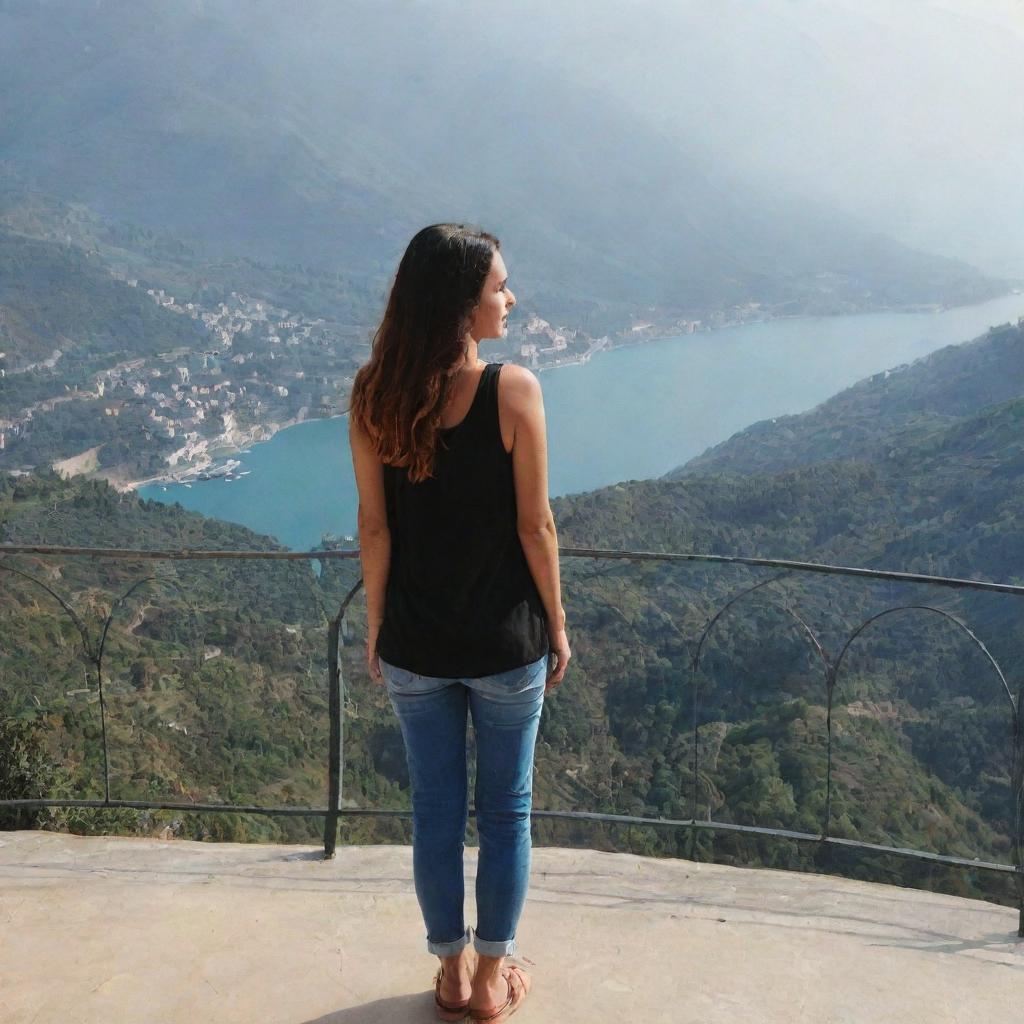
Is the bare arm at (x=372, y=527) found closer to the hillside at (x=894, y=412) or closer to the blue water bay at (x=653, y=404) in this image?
the hillside at (x=894, y=412)

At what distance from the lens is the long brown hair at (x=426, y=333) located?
1.57 metres

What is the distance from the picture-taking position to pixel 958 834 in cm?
897

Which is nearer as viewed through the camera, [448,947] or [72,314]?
[448,947]

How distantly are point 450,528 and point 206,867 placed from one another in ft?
4.67

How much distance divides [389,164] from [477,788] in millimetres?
105017

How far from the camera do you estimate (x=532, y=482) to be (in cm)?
162

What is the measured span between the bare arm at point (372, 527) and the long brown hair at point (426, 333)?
9 centimetres

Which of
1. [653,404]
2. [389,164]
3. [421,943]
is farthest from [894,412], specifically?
[389,164]

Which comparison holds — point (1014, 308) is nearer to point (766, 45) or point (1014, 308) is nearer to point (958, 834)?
point (766, 45)

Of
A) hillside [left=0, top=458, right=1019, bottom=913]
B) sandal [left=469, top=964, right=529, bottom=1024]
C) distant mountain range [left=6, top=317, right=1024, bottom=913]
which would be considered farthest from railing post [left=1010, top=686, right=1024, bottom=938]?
hillside [left=0, top=458, right=1019, bottom=913]

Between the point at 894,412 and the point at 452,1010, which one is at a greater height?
the point at 894,412

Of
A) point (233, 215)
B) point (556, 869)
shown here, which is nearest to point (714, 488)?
point (556, 869)

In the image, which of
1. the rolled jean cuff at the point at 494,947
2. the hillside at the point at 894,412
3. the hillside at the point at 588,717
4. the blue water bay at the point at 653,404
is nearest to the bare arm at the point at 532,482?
the rolled jean cuff at the point at 494,947

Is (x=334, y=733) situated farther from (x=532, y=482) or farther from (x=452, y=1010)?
(x=532, y=482)
